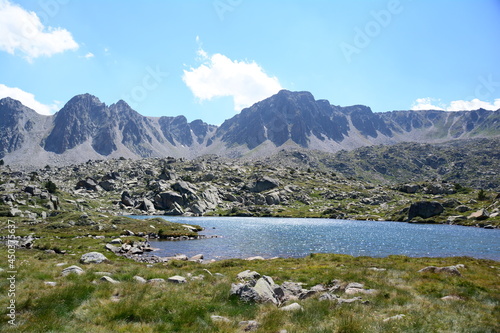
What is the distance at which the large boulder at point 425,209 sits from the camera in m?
139

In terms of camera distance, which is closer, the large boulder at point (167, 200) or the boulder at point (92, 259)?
the boulder at point (92, 259)

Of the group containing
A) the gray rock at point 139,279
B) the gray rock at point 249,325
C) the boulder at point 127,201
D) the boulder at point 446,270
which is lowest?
the boulder at point 127,201

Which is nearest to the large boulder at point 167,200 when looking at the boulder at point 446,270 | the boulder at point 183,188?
the boulder at point 183,188

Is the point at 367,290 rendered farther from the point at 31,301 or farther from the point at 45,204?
the point at 45,204

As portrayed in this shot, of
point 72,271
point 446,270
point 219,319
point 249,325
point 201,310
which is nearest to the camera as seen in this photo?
point 249,325

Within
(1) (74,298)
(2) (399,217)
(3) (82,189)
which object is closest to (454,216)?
(2) (399,217)

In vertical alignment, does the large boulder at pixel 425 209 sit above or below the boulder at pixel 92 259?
above

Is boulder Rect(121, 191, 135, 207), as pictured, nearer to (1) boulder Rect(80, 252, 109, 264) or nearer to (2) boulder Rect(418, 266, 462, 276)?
(1) boulder Rect(80, 252, 109, 264)

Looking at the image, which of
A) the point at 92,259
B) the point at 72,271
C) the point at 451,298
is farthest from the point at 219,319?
the point at 92,259

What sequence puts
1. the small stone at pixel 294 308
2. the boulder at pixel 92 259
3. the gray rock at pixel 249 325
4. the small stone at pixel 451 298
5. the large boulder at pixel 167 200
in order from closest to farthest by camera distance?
the gray rock at pixel 249 325, the small stone at pixel 294 308, the small stone at pixel 451 298, the boulder at pixel 92 259, the large boulder at pixel 167 200

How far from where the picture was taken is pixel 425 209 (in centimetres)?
13950

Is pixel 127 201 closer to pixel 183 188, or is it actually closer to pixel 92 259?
pixel 183 188

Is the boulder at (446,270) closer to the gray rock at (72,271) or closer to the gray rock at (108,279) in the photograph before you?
the gray rock at (108,279)

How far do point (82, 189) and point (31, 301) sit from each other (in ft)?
703
